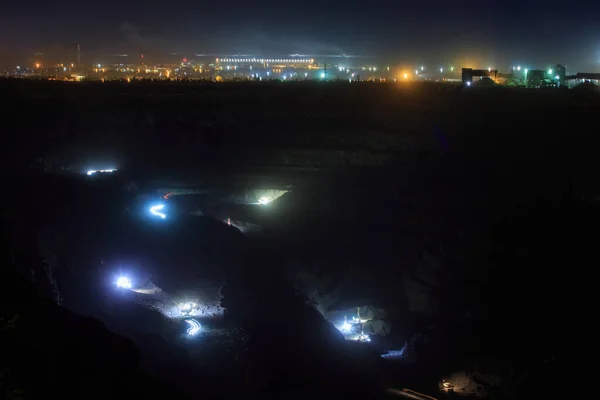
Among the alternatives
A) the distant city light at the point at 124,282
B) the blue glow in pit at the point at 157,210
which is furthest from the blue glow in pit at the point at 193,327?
the blue glow in pit at the point at 157,210

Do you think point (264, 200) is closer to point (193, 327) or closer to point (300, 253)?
point (300, 253)

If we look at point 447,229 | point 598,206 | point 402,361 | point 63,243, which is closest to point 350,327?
point 402,361

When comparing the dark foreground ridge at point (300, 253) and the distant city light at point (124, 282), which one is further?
the distant city light at point (124, 282)

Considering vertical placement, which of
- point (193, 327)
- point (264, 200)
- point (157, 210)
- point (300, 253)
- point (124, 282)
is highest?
point (157, 210)

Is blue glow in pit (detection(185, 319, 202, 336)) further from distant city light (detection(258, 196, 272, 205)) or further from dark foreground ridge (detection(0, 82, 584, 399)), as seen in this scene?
distant city light (detection(258, 196, 272, 205))

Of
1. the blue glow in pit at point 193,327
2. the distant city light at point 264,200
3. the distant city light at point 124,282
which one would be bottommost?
the blue glow in pit at point 193,327

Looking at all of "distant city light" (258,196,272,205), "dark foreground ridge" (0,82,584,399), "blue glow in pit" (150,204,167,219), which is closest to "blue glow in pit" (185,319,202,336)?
"dark foreground ridge" (0,82,584,399)

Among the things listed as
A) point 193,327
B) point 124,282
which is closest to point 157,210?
point 124,282

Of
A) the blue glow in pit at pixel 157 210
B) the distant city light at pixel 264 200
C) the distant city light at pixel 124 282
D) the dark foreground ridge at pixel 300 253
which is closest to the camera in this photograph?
the dark foreground ridge at pixel 300 253

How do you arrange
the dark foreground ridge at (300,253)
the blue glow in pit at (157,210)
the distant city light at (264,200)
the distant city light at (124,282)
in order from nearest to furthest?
the dark foreground ridge at (300,253)
the distant city light at (124,282)
the blue glow in pit at (157,210)
the distant city light at (264,200)

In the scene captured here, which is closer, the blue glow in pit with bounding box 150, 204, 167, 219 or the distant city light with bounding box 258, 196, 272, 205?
the blue glow in pit with bounding box 150, 204, 167, 219

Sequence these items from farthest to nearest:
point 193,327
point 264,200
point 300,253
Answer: point 264,200, point 300,253, point 193,327

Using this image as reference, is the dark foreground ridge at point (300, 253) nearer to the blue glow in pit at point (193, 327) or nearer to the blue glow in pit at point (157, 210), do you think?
the blue glow in pit at point (193, 327)
